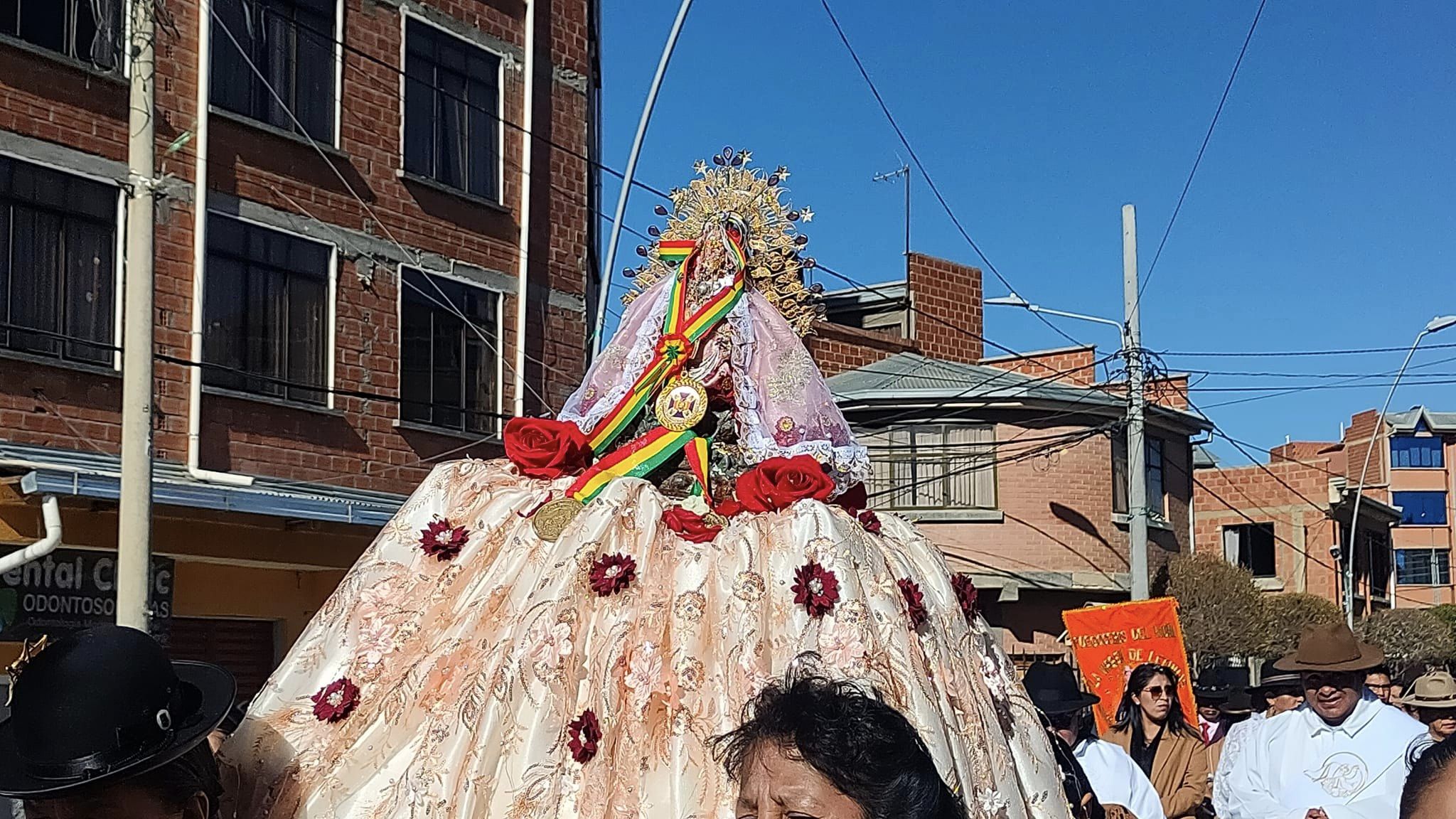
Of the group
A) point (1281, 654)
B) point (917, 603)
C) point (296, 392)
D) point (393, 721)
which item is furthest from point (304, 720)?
point (1281, 654)

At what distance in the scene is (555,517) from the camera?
3.87 meters

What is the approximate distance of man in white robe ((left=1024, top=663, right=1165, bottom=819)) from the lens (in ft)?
19.9

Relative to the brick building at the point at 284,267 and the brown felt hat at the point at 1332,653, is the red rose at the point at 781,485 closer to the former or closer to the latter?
the brown felt hat at the point at 1332,653

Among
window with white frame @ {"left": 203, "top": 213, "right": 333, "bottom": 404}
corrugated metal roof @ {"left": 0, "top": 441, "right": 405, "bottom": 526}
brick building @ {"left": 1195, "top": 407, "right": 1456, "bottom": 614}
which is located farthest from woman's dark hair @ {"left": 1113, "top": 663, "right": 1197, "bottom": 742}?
brick building @ {"left": 1195, "top": 407, "right": 1456, "bottom": 614}

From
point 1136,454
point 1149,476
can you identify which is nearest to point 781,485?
point 1136,454

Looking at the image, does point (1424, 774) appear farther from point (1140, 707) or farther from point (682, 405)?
point (1140, 707)

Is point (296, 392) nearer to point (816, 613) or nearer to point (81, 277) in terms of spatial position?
point (81, 277)

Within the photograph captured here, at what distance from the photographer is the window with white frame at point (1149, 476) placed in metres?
22.9

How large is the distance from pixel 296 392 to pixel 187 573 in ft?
6.18

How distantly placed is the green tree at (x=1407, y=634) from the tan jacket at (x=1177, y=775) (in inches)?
1045

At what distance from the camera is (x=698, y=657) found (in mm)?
3471

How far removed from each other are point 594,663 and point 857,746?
1.38 meters

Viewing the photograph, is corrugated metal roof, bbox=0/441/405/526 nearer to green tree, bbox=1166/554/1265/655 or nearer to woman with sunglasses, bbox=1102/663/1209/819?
woman with sunglasses, bbox=1102/663/1209/819

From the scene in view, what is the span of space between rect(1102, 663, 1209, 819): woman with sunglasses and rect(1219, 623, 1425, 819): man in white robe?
0.17 meters
